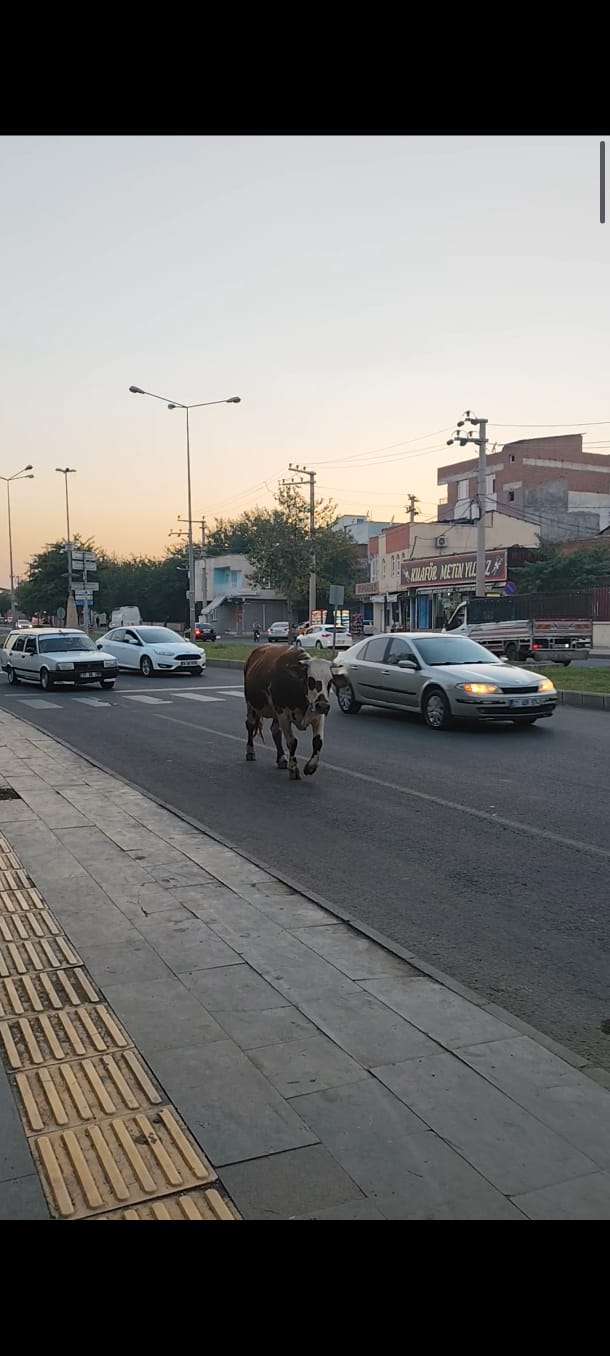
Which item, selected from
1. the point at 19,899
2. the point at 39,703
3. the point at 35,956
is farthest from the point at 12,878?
the point at 39,703

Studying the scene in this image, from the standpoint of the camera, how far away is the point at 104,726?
1572 cm

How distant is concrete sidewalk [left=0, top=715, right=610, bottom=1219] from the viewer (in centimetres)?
284

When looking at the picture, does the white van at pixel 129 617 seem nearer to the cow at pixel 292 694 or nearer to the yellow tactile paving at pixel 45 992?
the cow at pixel 292 694

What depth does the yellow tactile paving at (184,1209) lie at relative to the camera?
2.72 m

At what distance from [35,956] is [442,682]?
985cm

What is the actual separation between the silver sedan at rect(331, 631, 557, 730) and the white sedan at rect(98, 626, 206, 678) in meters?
10.8

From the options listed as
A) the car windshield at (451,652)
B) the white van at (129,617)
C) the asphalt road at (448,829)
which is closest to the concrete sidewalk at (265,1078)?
the asphalt road at (448,829)

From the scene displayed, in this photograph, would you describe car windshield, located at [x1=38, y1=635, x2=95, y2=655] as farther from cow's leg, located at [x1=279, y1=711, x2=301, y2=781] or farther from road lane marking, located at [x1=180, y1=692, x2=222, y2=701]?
cow's leg, located at [x1=279, y1=711, x2=301, y2=781]

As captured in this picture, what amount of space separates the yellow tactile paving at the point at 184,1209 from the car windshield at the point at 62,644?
20939 millimetres

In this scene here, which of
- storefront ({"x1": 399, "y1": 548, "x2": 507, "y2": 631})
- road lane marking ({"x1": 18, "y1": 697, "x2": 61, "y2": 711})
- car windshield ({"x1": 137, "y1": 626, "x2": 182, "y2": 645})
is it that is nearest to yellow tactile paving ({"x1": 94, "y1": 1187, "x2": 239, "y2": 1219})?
road lane marking ({"x1": 18, "y1": 697, "x2": 61, "y2": 711})
